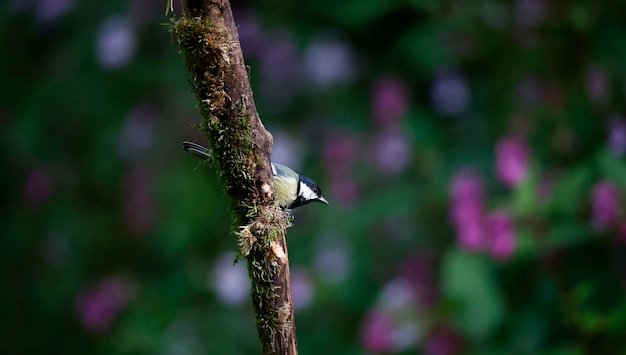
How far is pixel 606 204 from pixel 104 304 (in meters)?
2.00

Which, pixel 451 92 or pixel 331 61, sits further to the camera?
pixel 331 61

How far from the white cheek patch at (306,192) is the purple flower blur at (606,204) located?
71 cm

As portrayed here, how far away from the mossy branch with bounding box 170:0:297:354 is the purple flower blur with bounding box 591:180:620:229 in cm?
105

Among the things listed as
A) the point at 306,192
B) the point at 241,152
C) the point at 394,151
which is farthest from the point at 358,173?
the point at 241,152

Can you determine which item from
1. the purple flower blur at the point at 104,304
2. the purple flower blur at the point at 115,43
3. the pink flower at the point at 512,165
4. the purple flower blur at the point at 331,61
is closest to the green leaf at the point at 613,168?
the pink flower at the point at 512,165

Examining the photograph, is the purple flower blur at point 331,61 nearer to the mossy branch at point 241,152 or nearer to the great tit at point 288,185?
the great tit at point 288,185

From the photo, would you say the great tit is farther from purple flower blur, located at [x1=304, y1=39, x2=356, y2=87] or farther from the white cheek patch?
purple flower blur, located at [x1=304, y1=39, x2=356, y2=87]

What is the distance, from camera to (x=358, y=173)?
2.60 m

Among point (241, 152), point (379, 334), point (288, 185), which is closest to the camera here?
point (241, 152)

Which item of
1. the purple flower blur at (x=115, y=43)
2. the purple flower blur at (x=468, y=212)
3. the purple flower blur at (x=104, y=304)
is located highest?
the purple flower blur at (x=115, y=43)

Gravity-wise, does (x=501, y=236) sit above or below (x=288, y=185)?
above

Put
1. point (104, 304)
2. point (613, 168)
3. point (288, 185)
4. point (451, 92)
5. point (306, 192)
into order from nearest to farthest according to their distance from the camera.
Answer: point (288, 185) < point (306, 192) < point (613, 168) < point (451, 92) < point (104, 304)

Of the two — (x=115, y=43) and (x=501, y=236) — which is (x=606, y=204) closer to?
(x=501, y=236)

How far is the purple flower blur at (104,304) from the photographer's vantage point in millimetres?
3168
